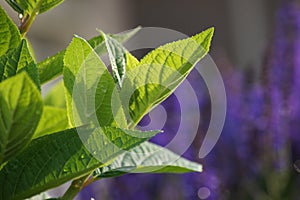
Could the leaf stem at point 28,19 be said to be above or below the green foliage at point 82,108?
above

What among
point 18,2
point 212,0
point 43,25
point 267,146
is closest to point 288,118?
point 267,146

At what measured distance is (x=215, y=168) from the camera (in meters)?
0.99

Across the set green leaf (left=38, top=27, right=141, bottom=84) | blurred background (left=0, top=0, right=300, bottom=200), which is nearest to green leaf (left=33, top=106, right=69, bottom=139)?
green leaf (left=38, top=27, right=141, bottom=84)

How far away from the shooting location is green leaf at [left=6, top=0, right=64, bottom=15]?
1.19 ft

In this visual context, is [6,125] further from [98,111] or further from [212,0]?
→ [212,0]

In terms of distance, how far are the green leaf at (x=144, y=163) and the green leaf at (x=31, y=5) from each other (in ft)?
0.28

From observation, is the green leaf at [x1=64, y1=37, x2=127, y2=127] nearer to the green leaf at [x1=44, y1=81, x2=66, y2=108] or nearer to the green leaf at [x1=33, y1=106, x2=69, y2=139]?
the green leaf at [x1=33, y1=106, x2=69, y2=139]

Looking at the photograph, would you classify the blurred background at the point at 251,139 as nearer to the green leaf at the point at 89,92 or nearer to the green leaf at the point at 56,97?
the green leaf at the point at 56,97

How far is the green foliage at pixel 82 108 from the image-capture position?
1.01ft

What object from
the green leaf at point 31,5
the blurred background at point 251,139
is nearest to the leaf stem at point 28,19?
the green leaf at point 31,5

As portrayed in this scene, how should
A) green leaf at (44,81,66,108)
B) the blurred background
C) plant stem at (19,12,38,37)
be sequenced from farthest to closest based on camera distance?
the blurred background, green leaf at (44,81,66,108), plant stem at (19,12,38,37)

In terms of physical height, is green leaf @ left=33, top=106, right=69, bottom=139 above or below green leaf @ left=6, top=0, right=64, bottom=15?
below

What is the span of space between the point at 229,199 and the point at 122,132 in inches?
25.6

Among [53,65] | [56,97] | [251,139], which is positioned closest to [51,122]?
[53,65]
